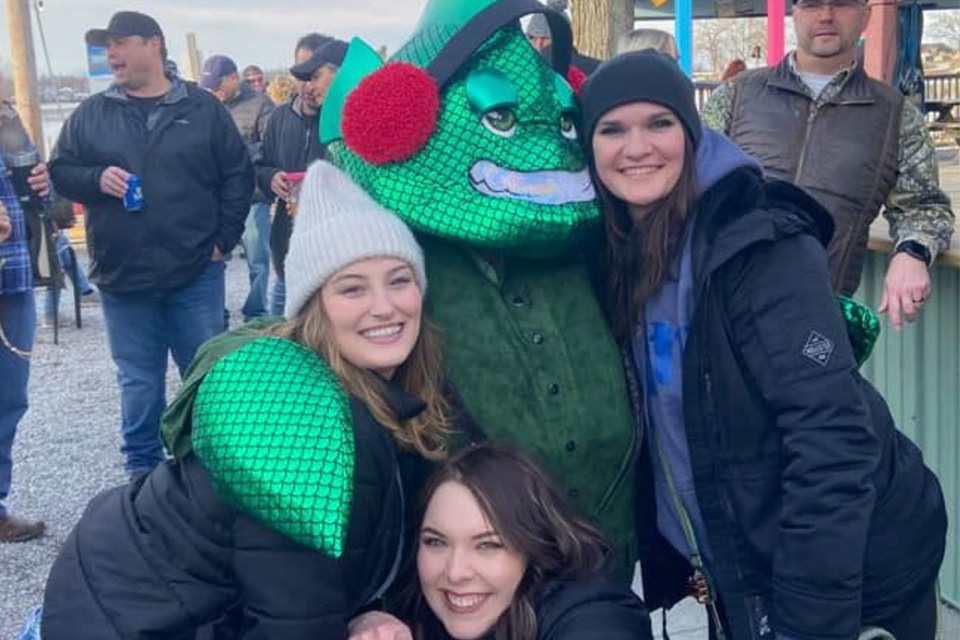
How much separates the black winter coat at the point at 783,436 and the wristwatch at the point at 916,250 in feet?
3.27

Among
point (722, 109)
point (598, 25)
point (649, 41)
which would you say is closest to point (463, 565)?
point (722, 109)

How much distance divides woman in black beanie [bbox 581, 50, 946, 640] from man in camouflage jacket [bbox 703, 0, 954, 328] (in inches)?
41.3

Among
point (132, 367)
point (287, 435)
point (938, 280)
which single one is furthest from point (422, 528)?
point (132, 367)

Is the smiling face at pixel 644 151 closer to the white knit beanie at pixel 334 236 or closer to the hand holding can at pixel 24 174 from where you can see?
the white knit beanie at pixel 334 236

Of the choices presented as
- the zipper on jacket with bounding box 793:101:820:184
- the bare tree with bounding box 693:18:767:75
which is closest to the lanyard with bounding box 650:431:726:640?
the zipper on jacket with bounding box 793:101:820:184

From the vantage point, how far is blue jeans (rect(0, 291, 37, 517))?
4520 millimetres

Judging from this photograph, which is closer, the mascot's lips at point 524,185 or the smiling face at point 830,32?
the mascot's lips at point 524,185

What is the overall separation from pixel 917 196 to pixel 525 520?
165cm

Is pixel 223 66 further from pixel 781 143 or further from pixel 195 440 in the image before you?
pixel 195 440

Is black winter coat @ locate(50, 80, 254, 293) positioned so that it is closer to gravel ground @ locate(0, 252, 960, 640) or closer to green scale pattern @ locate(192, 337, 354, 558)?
gravel ground @ locate(0, 252, 960, 640)

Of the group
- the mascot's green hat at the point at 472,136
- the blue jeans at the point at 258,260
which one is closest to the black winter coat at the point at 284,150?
the blue jeans at the point at 258,260

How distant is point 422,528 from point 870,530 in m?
0.79

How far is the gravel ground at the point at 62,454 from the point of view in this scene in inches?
163

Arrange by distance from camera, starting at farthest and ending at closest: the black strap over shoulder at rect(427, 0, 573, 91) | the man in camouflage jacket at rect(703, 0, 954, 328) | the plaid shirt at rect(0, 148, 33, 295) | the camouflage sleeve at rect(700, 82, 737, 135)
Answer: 1. the plaid shirt at rect(0, 148, 33, 295)
2. the camouflage sleeve at rect(700, 82, 737, 135)
3. the man in camouflage jacket at rect(703, 0, 954, 328)
4. the black strap over shoulder at rect(427, 0, 573, 91)
